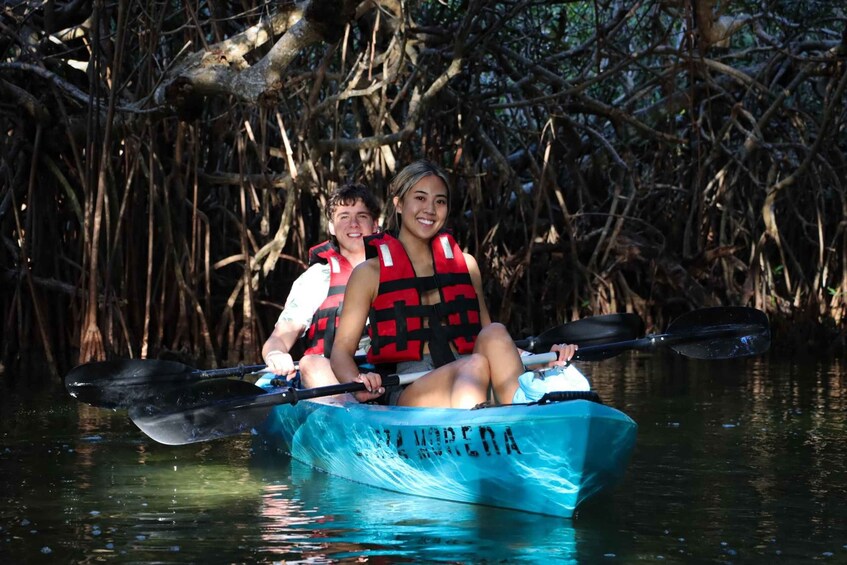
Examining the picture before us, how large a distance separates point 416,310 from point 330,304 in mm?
774

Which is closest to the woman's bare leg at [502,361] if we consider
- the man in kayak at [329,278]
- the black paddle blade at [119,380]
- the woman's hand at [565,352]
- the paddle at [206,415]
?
the woman's hand at [565,352]

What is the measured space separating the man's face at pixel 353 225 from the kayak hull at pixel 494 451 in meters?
0.81

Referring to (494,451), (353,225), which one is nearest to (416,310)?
(494,451)

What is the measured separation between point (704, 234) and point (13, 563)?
6.55 meters

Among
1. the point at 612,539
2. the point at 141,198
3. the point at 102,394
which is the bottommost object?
the point at 612,539

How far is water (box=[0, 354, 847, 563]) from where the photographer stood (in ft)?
9.88

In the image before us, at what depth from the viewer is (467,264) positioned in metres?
4.04

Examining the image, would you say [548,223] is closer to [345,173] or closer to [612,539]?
[345,173]

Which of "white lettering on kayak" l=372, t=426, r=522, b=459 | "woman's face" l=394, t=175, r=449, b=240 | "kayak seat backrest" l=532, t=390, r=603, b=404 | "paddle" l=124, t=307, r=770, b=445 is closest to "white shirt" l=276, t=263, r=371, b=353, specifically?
"paddle" l=124, t=307, r=770, b=445

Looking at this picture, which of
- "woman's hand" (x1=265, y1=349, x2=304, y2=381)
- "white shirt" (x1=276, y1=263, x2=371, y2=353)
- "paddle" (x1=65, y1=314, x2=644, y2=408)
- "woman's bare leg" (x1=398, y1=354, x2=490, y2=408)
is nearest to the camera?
"woman's bare leg" (x1=398, y1=354, x2=490, y2=408)

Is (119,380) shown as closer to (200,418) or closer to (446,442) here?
(200,418)

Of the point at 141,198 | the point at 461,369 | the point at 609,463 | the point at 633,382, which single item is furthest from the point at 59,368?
the point at 609,463

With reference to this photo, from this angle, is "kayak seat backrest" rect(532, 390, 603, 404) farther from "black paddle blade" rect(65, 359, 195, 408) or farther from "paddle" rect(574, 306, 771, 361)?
"black paddle blade" rect(65, 359, 195, 408)

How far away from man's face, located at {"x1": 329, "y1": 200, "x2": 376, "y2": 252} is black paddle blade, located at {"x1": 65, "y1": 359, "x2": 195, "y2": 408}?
68cm
